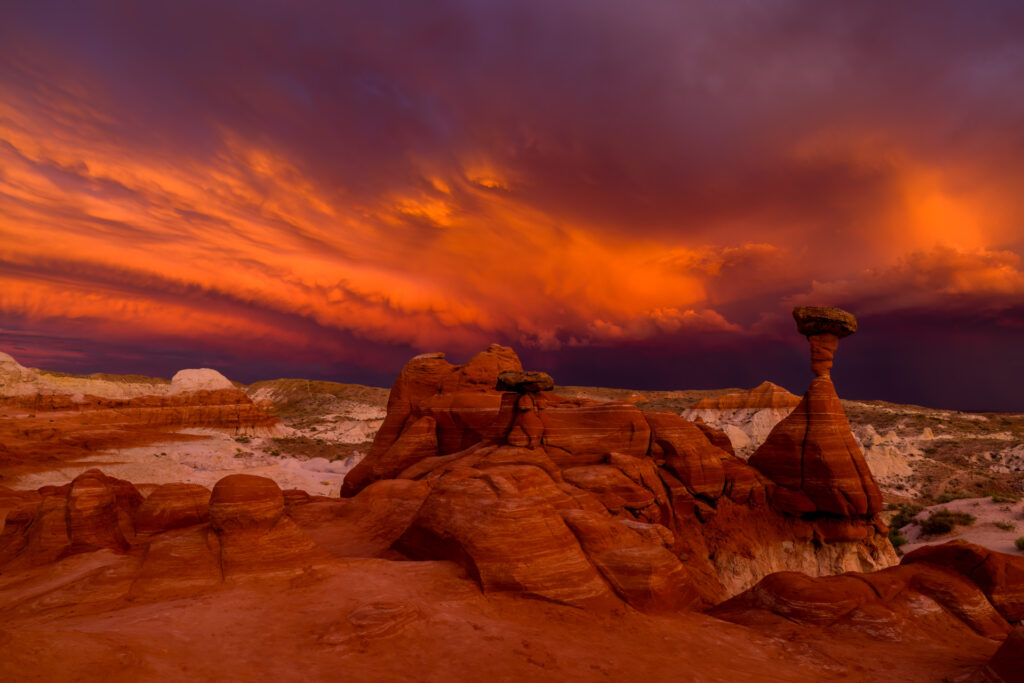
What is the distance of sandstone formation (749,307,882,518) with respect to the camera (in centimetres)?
2180

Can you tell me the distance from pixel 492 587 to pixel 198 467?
49.0 m

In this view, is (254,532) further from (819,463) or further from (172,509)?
(819,463)

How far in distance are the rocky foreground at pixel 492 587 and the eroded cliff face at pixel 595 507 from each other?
9cm

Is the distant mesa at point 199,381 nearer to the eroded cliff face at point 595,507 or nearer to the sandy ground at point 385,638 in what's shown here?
the eroded cliff face at point 595,507

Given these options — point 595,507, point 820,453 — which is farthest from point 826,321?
point 595,507

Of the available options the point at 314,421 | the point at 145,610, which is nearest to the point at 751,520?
the point at 145,610

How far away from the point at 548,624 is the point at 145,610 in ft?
28.8

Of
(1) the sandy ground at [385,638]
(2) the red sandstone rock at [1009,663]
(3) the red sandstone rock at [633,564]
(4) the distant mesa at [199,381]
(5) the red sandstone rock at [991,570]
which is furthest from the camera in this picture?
(4) the distant mesa at [199,381]

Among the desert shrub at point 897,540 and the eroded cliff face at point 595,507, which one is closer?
the eroded cliff face at point 595,507

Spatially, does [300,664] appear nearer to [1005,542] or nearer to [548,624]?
[548,624]

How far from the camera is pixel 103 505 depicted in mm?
14711

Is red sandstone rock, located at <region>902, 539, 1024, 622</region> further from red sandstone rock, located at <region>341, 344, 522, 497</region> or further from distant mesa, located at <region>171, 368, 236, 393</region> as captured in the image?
distant mesa, located at <region>171, 368, 236, 393</region>

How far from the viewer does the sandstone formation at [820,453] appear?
21.8 meters

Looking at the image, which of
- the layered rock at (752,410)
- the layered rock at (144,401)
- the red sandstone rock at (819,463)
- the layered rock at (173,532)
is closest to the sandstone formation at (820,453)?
the red sandstone rock at (819,463)
